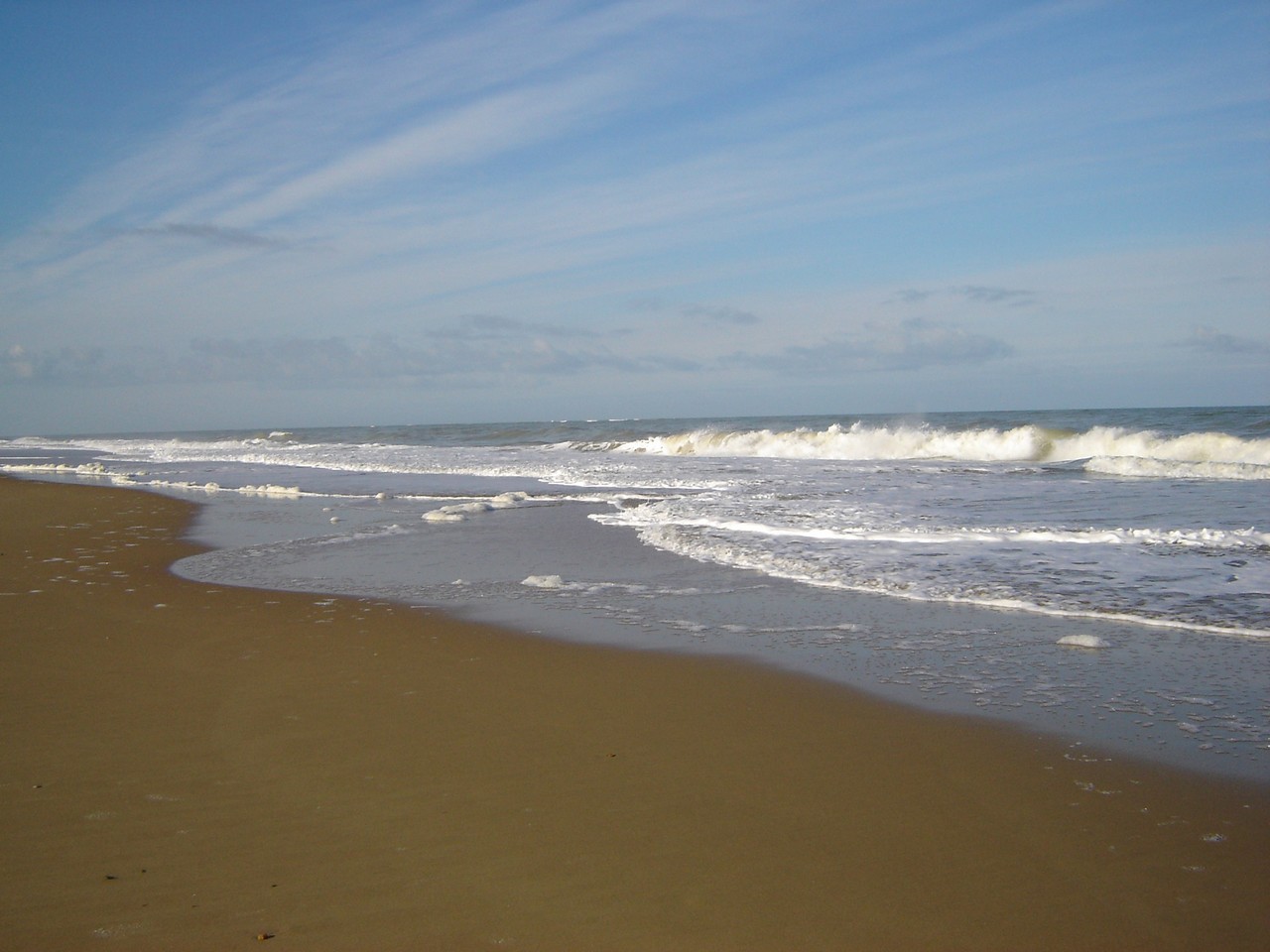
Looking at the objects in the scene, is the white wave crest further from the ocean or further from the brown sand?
Answer: the brown sand

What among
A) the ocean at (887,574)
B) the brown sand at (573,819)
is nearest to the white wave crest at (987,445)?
the ocean at (887,574)

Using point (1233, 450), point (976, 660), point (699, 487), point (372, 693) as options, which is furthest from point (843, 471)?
point (372, 693)

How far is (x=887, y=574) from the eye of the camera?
8.06 meters

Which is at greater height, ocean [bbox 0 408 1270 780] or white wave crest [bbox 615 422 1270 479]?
white wave crest [bbox 615 422 1270 479]

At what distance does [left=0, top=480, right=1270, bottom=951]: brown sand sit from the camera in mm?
2684

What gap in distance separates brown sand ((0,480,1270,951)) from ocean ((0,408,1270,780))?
704mm

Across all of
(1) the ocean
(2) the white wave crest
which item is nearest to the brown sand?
(1) the ocean

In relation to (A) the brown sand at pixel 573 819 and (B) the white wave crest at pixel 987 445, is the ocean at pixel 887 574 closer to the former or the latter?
(A) the brown sand at pixel 573 819

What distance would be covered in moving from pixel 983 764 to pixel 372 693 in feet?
10.3

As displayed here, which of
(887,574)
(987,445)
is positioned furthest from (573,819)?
(987,445)

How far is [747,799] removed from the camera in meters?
3.51

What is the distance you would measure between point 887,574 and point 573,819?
533 centimetres

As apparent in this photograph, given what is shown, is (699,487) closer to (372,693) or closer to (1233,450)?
(372,693)

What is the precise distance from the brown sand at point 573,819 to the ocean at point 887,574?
704 mm
